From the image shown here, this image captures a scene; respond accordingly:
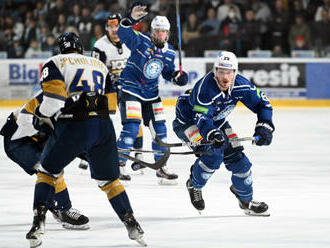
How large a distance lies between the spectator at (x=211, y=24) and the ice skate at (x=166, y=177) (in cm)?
677

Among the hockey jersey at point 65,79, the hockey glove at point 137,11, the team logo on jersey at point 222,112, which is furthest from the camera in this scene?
the hockey glove at point 137,11

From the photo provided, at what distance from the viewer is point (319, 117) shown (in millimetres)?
11547

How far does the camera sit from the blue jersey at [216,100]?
18.3ft

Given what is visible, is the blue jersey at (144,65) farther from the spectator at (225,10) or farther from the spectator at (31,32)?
the spectator at (31,32)

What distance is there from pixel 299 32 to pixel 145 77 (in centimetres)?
641

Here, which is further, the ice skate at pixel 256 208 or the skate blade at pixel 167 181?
the skate blade at pixel 167 181

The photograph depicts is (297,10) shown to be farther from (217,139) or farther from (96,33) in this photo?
(217,139)

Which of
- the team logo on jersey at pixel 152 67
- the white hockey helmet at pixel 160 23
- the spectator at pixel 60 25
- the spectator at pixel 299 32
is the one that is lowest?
the spectator at pixel 299 32

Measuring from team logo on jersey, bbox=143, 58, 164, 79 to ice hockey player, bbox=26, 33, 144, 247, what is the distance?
8.34ft

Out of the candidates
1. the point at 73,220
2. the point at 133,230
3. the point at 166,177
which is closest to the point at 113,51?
the point at 166,177

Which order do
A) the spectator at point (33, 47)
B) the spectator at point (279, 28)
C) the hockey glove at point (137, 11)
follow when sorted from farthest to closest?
the spectator at point (33, 47) → the spectator at point (279, 28) → the hockey glove at point (137, 11)

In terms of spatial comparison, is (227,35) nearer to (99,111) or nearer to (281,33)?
(281,33)

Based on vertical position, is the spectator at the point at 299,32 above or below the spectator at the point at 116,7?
below

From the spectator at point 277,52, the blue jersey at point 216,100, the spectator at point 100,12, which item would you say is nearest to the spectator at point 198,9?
the spectator at point 100,12
